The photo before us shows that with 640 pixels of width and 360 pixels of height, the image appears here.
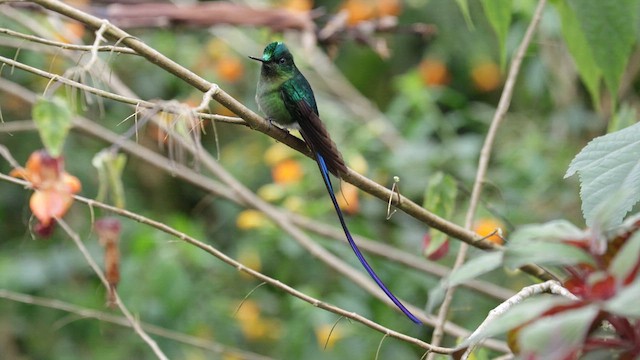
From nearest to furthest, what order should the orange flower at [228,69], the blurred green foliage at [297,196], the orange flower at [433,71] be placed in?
the blurred green foliage at [297,196] → the orange flower at [228,69] → the orange flower at [433,71]

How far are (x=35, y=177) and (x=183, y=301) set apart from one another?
3.91ft

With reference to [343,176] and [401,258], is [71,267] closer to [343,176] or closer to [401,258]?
[401,258]

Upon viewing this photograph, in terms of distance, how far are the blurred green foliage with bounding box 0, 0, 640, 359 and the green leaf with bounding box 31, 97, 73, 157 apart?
107cm

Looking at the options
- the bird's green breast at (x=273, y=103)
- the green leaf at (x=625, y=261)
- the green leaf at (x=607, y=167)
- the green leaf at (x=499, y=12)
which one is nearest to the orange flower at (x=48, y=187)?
the bird's green breast at (x=273, y=103)

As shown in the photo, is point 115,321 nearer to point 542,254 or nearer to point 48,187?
point 48,187

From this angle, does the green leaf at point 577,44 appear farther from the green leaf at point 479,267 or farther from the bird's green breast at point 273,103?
the green leaf at point 479,267

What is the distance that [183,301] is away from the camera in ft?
9.29

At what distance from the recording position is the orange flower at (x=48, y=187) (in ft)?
5.41

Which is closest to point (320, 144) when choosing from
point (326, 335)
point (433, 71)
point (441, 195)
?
point (441, 195)

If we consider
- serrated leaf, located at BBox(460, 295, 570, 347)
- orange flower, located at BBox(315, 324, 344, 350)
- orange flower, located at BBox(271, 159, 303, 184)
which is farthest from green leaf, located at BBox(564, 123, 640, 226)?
orange flower, located at BBox(271, 159, 303, 184)

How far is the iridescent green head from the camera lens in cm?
171

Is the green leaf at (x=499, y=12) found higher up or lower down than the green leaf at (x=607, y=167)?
higher up

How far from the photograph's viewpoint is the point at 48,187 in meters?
1.67

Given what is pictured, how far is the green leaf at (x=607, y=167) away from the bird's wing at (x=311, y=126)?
1.20ft
